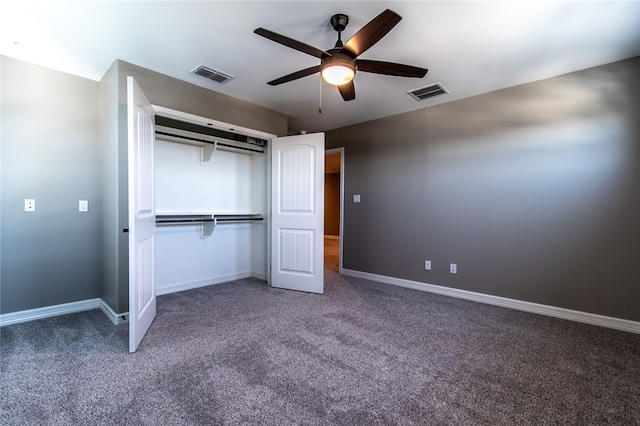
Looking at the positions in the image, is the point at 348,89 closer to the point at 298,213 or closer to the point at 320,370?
the point at 298,213

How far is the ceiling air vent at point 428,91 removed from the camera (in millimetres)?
3180

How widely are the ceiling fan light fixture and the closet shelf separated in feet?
7.80

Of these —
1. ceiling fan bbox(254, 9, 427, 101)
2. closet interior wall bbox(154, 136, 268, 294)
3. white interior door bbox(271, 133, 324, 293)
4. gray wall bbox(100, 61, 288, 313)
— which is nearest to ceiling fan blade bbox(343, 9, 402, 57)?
ceiling fan bbox(254, 9, 427, 101)

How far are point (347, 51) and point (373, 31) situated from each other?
26 centimetres

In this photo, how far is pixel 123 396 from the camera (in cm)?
158

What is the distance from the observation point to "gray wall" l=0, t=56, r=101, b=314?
2.56m

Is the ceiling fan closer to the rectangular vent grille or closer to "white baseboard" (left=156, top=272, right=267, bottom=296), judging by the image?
the rectangular vent grille

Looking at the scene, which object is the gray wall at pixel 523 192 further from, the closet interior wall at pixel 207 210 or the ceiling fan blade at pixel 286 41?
the ceiling fan blade at pixel 286 41

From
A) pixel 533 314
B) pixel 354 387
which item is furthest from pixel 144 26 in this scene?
pixel 533 314

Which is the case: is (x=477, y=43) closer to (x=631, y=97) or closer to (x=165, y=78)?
(x=631, y=97)

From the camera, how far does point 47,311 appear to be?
8.95ft

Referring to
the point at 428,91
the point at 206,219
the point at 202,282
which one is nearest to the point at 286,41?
the point at 428,91

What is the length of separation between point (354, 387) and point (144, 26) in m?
3.00

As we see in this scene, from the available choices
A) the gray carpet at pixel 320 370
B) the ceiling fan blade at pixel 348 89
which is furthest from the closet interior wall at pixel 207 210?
the ceiling fan blade at pixel 348 89
